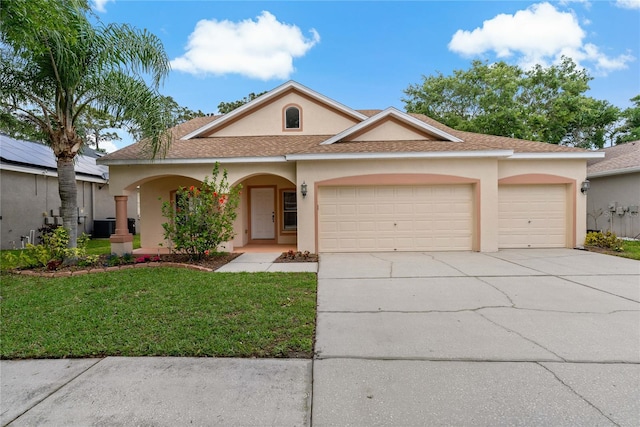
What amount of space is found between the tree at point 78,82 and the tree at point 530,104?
61.7 feet

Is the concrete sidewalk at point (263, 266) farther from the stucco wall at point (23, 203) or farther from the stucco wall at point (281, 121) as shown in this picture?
the stucco wall at point (23, 203)

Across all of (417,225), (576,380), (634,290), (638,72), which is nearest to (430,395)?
(576,380)

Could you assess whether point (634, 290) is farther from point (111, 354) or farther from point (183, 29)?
point (183, 29)

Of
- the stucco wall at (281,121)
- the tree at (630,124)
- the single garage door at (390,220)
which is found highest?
the tree at (630,124)

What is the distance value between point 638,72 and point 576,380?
20.9 meters

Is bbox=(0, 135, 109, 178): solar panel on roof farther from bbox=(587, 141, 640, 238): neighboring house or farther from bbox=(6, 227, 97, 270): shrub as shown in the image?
bbox=(587, 141, 640, 238): neighboring house

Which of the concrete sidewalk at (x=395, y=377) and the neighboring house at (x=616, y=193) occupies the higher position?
the neighboring house at (x=616, y=193)

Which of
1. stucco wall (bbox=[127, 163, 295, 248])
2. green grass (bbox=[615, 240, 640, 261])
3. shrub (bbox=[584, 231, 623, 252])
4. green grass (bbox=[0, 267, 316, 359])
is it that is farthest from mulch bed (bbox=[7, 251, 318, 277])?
shrub (bbox=[584, 231, 623, 252])

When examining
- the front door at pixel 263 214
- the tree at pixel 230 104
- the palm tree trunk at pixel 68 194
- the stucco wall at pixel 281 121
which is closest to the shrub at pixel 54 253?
the palm tree trunk at pixel 68 194

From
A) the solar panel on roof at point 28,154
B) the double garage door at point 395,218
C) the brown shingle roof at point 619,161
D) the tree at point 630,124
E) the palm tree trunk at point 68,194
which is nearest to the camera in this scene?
the palm tree trunk at point 68,194

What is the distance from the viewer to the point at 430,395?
8.70 feet

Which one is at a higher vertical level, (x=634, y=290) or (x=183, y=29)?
(x=183, y=29)

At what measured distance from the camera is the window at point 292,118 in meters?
12.9

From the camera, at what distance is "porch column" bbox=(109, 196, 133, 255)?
33.3 feet
